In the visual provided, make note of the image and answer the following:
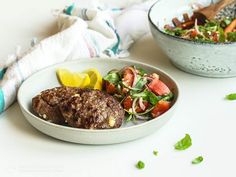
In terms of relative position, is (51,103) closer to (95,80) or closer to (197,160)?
(95,80)

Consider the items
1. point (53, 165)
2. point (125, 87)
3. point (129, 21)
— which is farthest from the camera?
point (129, 21)

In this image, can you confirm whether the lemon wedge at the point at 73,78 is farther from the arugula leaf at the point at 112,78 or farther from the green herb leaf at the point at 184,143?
the green herb leaf at the point at 184,143

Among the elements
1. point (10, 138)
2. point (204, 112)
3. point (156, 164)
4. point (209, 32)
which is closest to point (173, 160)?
point (156, 164)

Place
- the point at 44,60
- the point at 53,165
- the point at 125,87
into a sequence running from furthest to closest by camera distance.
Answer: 1. the point at 44,60
2. the point at 125,87
3. the point at 53,165

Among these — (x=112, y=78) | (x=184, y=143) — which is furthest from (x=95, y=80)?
(x=184, y=143)

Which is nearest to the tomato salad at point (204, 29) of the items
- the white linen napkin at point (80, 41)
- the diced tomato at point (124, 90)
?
the white linen napkin at point (80, 41)

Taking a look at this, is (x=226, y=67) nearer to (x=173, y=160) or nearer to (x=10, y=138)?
(x=173, y=160)

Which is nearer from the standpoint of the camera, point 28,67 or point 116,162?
point 116,162
